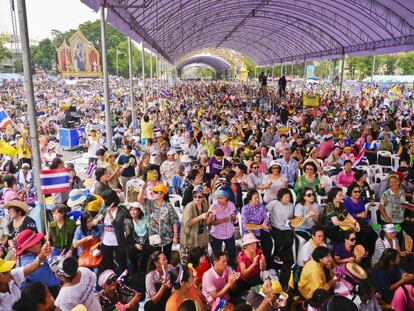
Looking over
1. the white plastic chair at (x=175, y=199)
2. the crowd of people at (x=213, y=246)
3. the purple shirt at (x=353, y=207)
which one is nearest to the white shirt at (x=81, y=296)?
the crowd of people at (x=213, y=246)

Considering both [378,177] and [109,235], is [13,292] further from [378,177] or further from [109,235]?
[378,177]

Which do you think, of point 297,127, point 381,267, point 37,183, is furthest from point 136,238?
point 297,127

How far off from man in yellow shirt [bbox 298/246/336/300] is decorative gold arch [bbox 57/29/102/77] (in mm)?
79497

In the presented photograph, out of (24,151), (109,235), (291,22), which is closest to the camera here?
(109,235)

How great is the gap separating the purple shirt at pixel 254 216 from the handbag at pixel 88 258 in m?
1.99

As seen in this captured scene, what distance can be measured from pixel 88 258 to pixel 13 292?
1303mm

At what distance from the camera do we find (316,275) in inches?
159

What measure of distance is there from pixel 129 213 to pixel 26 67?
219 cm

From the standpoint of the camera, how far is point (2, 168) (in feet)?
34.2

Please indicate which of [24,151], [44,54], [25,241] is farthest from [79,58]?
[25,241]

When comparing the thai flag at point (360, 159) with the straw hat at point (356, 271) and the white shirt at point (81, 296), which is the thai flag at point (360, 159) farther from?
the white shirt at point (81, 296)

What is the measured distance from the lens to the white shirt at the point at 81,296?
342cm

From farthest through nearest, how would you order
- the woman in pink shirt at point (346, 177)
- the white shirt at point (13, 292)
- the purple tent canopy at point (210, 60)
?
the purple tent canopy at point (210, 60), the woman in pink shirt at point (346, 177), the white shirt at point (13, 292)

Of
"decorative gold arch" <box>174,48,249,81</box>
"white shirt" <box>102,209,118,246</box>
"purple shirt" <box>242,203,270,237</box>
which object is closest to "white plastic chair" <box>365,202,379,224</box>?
"purple shirt" <box>242,203,270,237</box>
